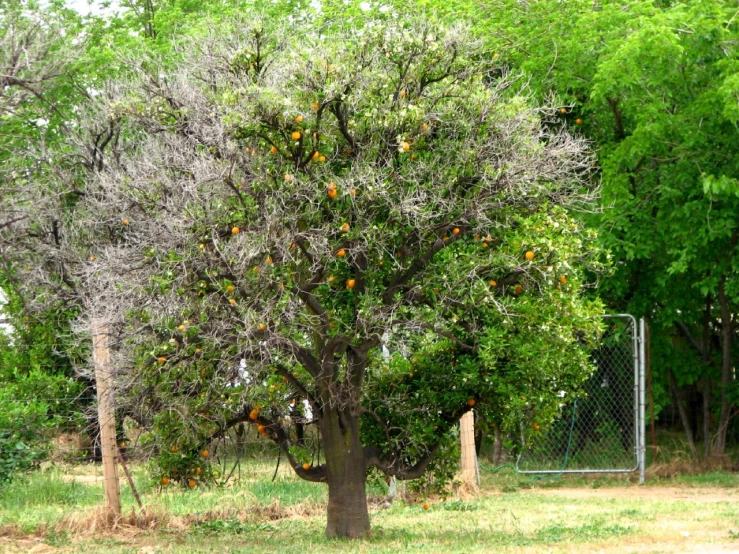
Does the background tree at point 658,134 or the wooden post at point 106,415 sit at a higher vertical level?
the background tree at point 658,134

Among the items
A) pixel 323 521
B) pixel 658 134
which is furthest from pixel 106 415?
pixel 658 134

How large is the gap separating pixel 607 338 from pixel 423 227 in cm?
768

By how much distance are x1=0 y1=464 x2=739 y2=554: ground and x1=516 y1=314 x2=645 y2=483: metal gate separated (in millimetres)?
1734

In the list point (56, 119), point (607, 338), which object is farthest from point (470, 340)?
point (56, 119)

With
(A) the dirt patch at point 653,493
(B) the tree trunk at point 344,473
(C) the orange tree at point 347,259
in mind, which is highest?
(C) the orange tree at point 347,259

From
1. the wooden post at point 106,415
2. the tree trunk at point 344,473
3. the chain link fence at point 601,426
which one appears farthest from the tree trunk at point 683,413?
the wooden post at point 106,415

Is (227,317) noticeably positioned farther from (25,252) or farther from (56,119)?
(56,119)

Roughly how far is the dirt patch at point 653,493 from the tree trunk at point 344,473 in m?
5.10

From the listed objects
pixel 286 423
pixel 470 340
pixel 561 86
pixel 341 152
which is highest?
pixel 561 86

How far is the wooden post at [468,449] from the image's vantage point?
42.8 ft

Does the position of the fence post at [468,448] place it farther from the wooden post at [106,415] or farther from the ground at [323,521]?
the wooden post at [106,415]

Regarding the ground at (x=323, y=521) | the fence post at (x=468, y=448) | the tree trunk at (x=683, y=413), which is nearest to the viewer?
the ground at (x=323, y=521)

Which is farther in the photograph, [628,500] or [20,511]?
[628,500]

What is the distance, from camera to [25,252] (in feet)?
47.5
